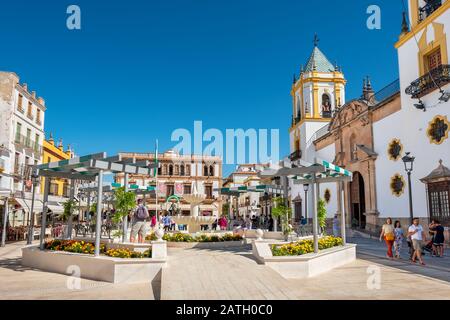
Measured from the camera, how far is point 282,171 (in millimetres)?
10922

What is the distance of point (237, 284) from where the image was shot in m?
7.13

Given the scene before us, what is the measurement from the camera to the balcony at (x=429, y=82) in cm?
1578

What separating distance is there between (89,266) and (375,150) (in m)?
19.0

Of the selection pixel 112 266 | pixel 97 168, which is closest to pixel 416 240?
pixel 112 266

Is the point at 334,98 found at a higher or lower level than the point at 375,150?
higher

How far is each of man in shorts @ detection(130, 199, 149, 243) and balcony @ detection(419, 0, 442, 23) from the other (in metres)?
16.5

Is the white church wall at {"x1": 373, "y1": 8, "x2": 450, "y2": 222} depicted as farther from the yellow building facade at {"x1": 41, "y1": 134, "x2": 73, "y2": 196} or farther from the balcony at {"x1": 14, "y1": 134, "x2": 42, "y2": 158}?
the yellow building facade at {"x1": 41, "y1": 134, "x2": 73, "y2": 196}

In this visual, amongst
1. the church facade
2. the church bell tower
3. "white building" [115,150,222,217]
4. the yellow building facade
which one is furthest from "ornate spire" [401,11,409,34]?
"white building" [115,150,222,217]

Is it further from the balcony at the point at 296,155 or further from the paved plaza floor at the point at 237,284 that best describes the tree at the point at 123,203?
the balcony at the point at 296,155

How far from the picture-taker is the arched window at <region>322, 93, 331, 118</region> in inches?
1344

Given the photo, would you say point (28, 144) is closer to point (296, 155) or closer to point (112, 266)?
point (296, 155)
